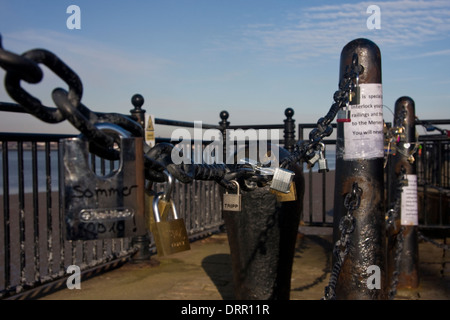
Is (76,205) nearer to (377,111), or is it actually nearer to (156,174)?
(156,174)

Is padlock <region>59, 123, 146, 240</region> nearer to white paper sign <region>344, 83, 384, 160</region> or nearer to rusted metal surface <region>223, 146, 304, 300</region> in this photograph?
rusted metal surface <region>223, 146, 304, 300</region>

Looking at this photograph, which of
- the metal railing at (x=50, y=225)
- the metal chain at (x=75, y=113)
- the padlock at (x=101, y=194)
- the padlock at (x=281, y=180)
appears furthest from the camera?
the metal railing at (x=50, y=225)

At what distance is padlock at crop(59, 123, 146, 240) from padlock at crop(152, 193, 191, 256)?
25cm

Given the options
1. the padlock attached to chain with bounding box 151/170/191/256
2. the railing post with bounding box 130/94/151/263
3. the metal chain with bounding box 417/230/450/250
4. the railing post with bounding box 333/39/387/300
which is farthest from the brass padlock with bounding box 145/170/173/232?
the railing post with bounding box 130/94/151/263

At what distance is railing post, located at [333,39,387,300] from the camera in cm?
309

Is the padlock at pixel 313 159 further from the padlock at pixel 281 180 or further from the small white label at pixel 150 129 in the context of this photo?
the small white label at pixel 150 129

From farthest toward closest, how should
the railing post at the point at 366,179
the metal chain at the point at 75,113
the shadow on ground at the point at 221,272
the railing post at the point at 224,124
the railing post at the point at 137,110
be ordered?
the railing post at the point at 224,124
the railing post at the point at 137,110
the shadow on ground at the point at 221,272
the railing post at the point at 366,179
the metal chain at the point at 75,113

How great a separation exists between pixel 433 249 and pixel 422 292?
2766 mm

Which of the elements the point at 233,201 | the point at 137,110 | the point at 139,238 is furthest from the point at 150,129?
the point at 233,201

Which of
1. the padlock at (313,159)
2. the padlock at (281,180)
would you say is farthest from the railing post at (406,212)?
the padlock at (281,180)

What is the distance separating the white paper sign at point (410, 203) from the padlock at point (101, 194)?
166 inches

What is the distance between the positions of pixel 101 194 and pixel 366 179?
2482 mm

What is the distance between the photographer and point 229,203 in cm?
181

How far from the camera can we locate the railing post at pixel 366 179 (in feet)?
10.2
